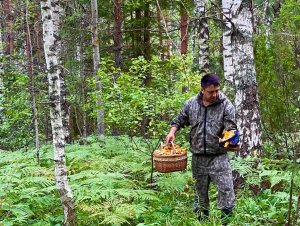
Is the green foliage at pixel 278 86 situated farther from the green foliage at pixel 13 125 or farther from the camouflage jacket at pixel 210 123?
the green foliage at pixel 13 125

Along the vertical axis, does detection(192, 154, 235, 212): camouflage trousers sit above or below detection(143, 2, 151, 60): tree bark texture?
below

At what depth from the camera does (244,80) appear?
21.2 feet

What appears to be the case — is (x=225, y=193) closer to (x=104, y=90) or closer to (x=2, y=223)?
(x=2, y=223)

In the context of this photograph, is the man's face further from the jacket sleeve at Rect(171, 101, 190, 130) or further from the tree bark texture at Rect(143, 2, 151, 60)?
the tree bark texture at Rect(143, 2, 151, 60)

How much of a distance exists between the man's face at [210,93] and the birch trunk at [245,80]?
1.48 metres

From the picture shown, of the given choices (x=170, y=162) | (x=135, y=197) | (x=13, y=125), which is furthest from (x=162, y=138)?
(x=13, y=125)

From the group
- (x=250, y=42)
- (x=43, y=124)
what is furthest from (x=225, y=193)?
(x=43, y=124)

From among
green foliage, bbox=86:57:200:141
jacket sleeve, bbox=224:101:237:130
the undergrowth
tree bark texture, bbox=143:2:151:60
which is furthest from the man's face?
tree bark texture, bbox=143:2:151:60

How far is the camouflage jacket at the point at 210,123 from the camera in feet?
16.7

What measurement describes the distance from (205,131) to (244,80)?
1666 millimetres

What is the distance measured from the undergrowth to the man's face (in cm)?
86

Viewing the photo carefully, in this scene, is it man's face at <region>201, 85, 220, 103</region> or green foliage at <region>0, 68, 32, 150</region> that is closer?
man's face at <region>201, 85, 220, 103</region>

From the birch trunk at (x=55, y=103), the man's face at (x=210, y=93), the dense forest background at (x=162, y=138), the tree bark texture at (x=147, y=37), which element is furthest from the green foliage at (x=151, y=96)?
the tree bark texture at (x=147, y=37)

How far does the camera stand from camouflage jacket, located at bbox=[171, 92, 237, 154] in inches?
201
